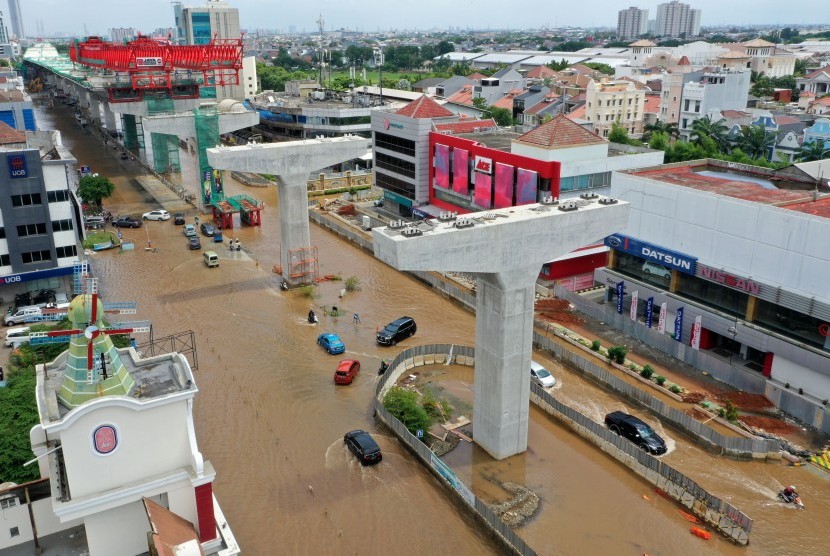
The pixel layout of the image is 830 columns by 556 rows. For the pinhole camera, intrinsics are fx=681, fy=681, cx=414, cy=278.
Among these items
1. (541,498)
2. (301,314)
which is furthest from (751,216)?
(301,314)

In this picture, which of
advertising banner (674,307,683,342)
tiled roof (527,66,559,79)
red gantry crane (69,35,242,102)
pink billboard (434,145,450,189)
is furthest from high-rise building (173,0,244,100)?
advertising banner (674,307,683,342)

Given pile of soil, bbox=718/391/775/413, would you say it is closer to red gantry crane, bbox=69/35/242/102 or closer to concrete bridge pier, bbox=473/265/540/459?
concrete bridge pier, bbox=473/265/540/459

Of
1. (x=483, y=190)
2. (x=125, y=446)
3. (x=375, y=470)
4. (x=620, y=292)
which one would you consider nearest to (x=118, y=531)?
(x=125, y=446)

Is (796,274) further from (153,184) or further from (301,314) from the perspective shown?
(153,184)

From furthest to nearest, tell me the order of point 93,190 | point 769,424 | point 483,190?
point 93,190, point 483,190, point 769,424

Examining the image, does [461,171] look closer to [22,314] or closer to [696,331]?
[696,331]

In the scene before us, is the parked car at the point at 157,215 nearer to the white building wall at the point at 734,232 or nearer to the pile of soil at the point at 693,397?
the white building wall at the point at 734,232
